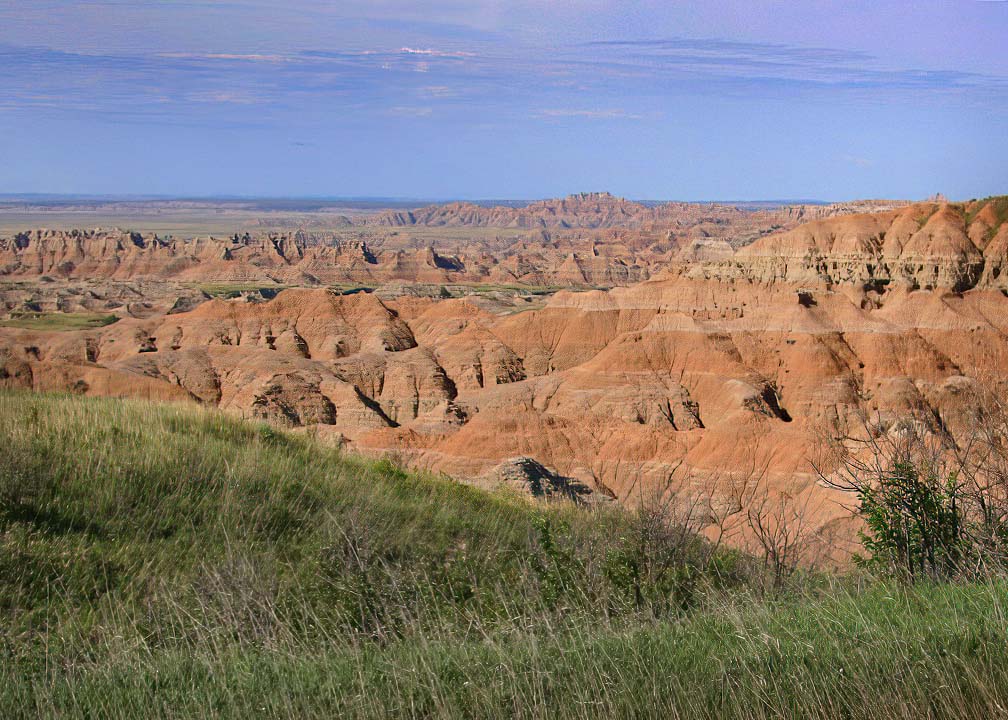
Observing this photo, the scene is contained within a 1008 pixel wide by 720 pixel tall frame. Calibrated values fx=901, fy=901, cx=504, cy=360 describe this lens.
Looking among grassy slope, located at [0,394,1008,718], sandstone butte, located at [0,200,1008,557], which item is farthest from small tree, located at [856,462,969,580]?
sandstone butte, located at [0,200,1008,557]

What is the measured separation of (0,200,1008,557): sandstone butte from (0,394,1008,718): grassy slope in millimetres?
Result: 26304

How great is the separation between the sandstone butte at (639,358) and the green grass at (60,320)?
1644 cm

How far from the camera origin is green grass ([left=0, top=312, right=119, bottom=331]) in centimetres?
9356

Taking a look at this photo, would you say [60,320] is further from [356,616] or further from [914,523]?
[914,523]

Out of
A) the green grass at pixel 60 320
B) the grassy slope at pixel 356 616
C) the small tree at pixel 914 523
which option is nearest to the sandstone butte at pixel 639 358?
the green grass at pixel 60 320

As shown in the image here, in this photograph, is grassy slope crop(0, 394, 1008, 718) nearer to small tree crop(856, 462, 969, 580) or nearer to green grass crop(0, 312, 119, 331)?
small tree crop(856, 462, 969, 580)

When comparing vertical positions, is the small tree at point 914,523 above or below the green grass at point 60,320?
above

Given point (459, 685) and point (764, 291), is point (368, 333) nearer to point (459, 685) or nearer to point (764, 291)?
point (764, 291)

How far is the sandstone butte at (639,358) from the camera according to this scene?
4466cm

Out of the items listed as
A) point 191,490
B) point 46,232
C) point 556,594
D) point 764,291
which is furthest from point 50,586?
point 46,232

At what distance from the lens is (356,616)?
245 inches

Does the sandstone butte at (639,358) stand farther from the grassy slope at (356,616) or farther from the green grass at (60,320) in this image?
the grassy slope at (356,616)

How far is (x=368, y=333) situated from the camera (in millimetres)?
80875

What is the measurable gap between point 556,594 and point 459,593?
2.53 feet
